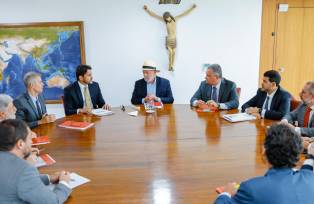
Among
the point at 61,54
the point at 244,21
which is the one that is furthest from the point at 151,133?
the point at 244,21

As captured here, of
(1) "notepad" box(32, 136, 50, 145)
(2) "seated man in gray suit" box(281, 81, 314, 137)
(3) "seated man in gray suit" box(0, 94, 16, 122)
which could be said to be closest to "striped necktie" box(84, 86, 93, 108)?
(1) "notepad" box(32, 136, 50, 145)

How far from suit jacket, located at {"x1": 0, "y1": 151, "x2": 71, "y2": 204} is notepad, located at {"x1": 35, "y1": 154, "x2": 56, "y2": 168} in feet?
A: 2.15

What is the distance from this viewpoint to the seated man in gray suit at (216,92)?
12.7ft

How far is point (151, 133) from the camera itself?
2.94 meters

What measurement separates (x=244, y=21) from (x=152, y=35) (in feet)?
4.64

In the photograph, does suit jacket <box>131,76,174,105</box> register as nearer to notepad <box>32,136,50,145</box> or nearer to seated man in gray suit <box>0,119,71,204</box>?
notepad <box>32,136,50,145</box>

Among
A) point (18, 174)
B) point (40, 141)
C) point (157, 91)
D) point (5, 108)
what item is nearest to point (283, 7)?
point (157, 91)

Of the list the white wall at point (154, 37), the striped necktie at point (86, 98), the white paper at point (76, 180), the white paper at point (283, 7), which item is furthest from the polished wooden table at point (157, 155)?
the white paper at point (283, 7)

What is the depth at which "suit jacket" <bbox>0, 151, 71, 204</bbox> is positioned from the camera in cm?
151

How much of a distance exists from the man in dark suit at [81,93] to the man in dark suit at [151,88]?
0.58 m

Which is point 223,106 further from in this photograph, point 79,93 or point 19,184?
point 19,184

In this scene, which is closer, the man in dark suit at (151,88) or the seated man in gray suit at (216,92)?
the seated man in gray suit at (216,92)

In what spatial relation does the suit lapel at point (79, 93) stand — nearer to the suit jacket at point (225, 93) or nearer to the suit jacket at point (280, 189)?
the suit jacket at point (225, 93)

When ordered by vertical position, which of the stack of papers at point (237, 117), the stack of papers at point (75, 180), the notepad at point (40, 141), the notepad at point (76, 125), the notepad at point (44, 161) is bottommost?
the stack of papers at point (75, 180)
